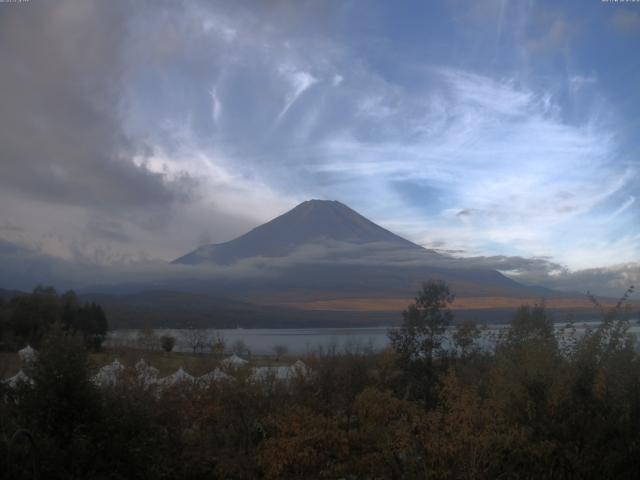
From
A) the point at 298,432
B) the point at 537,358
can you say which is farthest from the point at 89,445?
the point at 537,358

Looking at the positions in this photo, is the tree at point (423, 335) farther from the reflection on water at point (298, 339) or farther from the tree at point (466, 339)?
the reflection on water at point (298, 339)

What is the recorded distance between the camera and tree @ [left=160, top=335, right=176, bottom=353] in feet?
272

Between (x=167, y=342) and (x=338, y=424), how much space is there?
7655cm

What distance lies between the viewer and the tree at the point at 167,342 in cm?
8288

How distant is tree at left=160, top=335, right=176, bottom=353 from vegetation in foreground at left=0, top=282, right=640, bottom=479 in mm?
71418

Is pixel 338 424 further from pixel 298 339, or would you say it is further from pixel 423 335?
pixel 298 339

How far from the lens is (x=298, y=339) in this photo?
99438 mm

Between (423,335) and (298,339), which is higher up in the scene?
(423,335)

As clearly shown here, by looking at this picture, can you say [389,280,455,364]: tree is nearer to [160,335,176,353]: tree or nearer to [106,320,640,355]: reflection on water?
[106,320,640,355]: reflection on water

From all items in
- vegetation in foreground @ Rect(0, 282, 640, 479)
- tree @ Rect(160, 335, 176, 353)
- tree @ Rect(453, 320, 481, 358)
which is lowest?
tree @ Rect(160, 335, 176, 353)

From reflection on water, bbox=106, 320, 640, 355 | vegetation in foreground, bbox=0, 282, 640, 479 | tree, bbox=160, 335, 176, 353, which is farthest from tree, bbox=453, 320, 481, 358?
tree, bbox=160, 335, 176, 353

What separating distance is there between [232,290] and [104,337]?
121101 millimetres

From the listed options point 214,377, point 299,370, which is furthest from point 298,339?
point 299,370

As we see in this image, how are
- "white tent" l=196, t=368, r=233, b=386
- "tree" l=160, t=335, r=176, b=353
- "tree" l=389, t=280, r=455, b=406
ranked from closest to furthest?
"white tent" l=196, t=368, r=233, b=386, "tree" l=389, t=280, r=455, b=406, "tree" l=160, t=335, r=176, b=353
